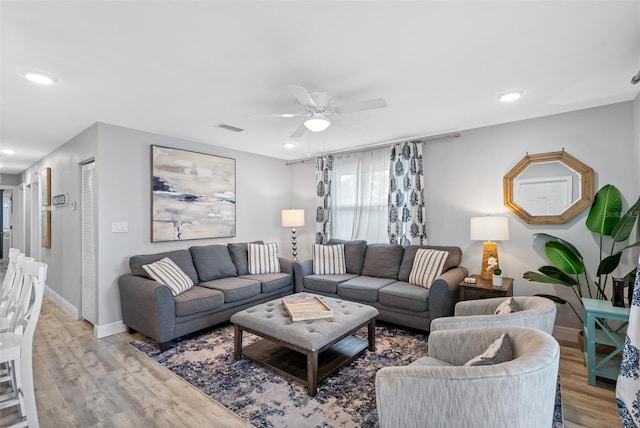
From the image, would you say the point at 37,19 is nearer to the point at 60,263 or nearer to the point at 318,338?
the point at 318,338

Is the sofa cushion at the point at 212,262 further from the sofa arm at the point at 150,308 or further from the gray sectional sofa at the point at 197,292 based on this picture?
the sofa arm at the point at 150,308

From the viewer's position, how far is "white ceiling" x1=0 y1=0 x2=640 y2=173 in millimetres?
1634

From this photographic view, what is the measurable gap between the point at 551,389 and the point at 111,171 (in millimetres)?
4270

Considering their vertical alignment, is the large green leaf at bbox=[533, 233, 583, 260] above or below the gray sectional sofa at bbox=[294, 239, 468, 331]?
above

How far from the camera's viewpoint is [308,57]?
6.74 feet

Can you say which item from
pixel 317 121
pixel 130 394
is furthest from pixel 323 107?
pixel 130 394

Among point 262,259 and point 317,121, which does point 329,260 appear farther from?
point 317,121

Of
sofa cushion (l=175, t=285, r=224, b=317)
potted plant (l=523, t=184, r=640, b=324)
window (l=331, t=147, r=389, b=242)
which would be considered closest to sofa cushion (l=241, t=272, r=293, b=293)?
sofa cushion (l=175, t=285, r=224, b=317)

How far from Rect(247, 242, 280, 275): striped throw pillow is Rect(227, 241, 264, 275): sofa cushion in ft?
0.23

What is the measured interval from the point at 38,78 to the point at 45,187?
11.8 ft

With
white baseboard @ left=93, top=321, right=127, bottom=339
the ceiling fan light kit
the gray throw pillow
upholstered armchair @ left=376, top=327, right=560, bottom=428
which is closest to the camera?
upholstered armchair @ left=376, top=327, right=560, bottom=428

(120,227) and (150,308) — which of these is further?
(120,227)

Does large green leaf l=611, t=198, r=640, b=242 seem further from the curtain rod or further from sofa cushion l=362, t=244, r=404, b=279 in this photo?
sofa cushion l=362, t=244, r=404, b=279

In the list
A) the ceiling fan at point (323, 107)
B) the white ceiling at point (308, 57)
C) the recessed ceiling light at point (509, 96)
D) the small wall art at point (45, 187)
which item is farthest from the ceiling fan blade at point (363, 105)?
the small wall art at point (45, 187)
